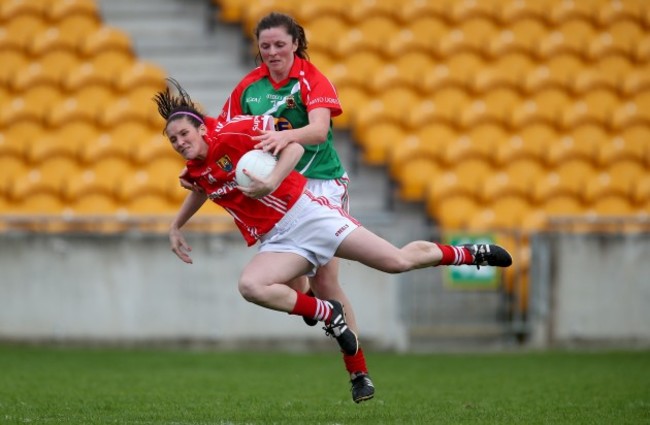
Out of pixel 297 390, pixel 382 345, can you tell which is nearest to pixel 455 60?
pixel 382 345

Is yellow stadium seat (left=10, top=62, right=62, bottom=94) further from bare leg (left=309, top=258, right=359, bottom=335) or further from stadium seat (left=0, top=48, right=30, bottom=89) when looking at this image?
bare leg (left=309, top=258, right=359, bottom=335)

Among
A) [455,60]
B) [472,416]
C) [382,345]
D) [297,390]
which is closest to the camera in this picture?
[472,416]

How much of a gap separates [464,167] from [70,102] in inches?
201

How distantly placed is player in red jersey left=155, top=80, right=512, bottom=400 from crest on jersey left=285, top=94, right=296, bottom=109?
1.05 ft

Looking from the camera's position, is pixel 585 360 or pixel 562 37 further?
pixel 562 37

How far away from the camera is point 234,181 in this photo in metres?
6.45

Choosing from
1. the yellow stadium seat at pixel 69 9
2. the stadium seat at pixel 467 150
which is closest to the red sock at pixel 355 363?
the stadium seat at pixel 467 150

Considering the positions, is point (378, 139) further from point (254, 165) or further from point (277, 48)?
point (254, 165)

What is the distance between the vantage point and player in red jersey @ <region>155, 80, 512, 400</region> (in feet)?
21.1

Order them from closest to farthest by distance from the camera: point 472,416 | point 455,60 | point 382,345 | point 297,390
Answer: point 472,416
point 297,390
point 382,345
point 455,60

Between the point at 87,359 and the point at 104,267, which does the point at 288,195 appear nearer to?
the point at 87,359

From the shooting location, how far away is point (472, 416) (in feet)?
21.4

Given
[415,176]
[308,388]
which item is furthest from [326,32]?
[308,388]

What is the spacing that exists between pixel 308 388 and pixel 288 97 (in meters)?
2.58
